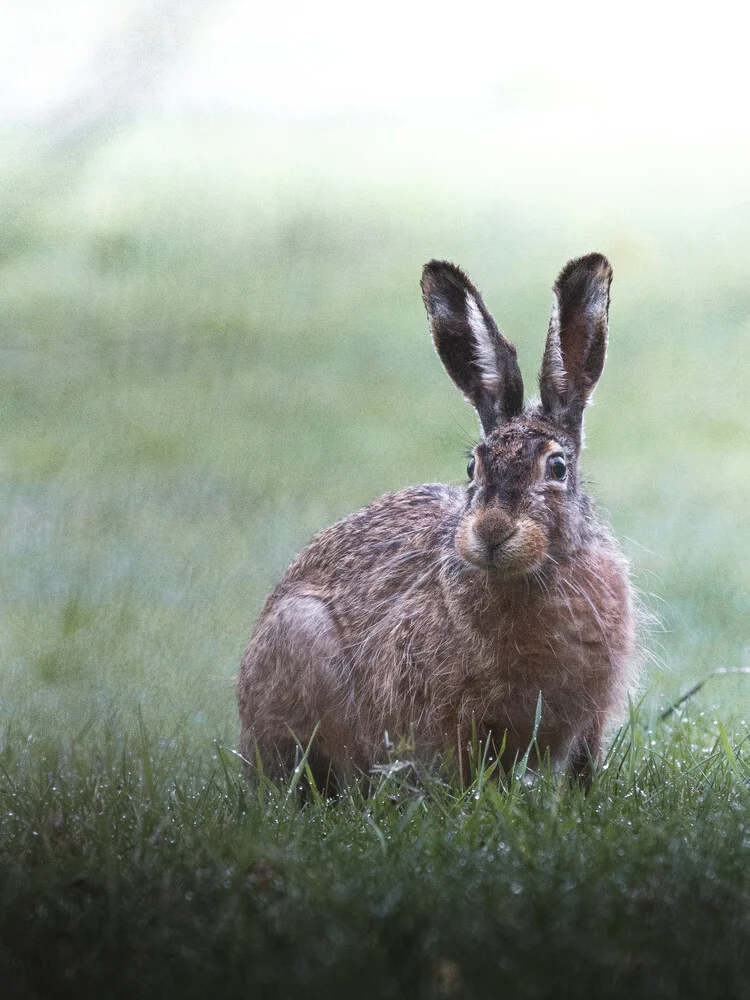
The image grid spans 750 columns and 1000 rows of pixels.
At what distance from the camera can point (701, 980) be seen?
52.9 inches

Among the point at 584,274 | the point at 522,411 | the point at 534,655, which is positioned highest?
the point at 584,274

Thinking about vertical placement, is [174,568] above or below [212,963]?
above

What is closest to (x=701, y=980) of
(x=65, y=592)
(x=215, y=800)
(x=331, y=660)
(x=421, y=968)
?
(x=421, y=968)

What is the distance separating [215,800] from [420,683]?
0.54 metres

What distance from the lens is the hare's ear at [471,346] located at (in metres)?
2.52

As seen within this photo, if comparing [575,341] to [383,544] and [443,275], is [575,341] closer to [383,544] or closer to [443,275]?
[443,275]

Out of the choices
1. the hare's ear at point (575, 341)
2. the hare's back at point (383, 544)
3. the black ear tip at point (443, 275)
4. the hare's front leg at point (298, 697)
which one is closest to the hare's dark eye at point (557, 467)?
the hare's ear at point (575, 341)

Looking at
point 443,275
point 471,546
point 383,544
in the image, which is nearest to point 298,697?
point 383,544

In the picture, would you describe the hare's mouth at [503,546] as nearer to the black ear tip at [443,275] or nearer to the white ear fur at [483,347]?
the white ear fur at [483,347]

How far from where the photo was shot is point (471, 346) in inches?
102

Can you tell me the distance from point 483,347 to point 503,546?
1.49 feet

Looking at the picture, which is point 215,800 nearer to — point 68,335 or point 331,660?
point 331,660

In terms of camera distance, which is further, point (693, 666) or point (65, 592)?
point (693, 666)

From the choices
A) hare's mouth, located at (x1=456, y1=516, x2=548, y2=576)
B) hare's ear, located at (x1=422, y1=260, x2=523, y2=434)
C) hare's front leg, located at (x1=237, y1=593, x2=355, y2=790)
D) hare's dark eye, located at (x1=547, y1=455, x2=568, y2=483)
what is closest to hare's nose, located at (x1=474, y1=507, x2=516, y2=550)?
hare's mouth, located at (x1=456, y1=516, x2=548, y2=576)
